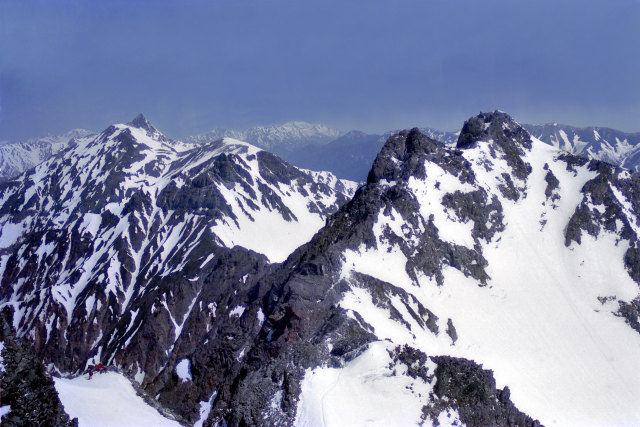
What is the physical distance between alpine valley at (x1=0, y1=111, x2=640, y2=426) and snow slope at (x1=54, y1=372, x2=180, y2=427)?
104cm

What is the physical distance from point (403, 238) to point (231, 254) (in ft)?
255

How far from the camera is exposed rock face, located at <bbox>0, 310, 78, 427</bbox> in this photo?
27.4 m

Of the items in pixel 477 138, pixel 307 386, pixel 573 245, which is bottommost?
pixel 307 386

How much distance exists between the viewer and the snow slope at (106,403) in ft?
108

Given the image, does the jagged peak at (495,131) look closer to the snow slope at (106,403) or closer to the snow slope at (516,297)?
the snow slope at (516,297)

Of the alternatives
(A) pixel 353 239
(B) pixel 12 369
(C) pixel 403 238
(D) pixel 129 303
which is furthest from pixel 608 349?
(D) pixel 129 303

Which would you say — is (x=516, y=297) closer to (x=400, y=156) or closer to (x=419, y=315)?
(x=419, y=315)

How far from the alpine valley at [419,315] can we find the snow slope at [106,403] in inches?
40.8

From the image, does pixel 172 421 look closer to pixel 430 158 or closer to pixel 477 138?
pixel 430 158

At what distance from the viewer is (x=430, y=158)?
382ft

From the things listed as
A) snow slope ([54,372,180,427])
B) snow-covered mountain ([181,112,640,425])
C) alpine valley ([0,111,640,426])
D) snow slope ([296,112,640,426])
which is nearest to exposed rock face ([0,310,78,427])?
alpine valley ([0,111,640,426])

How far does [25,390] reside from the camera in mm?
28297

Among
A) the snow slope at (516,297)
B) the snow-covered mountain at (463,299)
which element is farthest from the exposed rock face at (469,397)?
the snow slope at (516,297)

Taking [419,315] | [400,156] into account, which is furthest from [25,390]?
[400,156]
